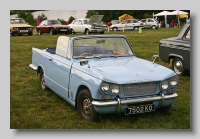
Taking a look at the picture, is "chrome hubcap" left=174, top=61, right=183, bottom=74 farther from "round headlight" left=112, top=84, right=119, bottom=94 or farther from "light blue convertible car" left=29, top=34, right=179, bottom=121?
"round headlight" left=112, top=84, right=119, bottom=94

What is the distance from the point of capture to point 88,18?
5.73 metres

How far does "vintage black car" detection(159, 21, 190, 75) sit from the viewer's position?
7199mm

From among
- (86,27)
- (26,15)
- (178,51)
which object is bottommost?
(178,51)

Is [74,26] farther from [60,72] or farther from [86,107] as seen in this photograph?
[86,107]

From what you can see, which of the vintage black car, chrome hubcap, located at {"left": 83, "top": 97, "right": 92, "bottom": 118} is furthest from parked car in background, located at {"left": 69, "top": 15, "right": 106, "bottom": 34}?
chrome hubcap, located at {"left": 83, "top": 97, "right": 92, "bottom": 118}

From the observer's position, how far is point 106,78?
4594 millimetres

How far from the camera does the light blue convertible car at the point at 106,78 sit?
4621 millimetres

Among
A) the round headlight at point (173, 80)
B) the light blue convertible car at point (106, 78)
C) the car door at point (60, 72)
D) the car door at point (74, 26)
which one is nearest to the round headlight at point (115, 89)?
the light blue convertible car at point (106, 78)

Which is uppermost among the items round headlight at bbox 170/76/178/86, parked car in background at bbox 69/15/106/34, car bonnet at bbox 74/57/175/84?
parked car in background at bbox 69/15/106/34

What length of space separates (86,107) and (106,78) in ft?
2.04

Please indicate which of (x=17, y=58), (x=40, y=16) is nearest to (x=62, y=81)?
(x=40, y=16)

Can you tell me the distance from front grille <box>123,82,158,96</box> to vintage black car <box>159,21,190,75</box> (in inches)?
99.2

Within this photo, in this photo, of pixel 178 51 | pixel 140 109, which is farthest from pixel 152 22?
pixel 140 109

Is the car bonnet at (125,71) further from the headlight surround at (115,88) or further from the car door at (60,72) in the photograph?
the car door at (60,72)
